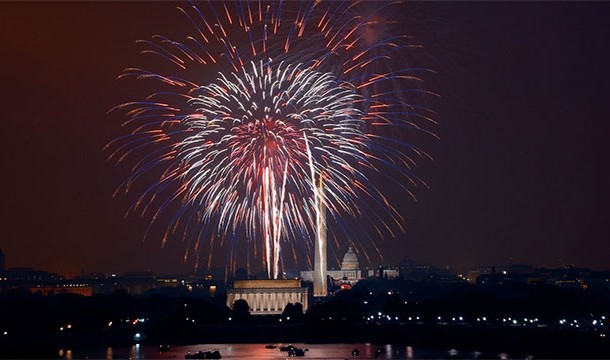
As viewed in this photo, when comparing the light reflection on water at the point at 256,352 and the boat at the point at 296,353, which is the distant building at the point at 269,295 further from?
the boat at the point at 296,353

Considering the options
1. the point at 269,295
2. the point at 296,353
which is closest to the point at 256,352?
the point at 296,353

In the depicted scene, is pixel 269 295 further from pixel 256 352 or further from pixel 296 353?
pixel 296 353

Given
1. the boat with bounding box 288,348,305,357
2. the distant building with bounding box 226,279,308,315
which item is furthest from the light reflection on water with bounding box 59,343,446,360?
the distant building with bounding box 226,279,308,315

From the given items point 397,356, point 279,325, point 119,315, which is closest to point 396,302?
point 279,325

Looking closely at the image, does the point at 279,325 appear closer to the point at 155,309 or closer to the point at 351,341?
the point at 351,341

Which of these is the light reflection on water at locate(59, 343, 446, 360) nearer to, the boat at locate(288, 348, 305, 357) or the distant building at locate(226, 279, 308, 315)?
the boat at locate(288, 348, 305, 357)

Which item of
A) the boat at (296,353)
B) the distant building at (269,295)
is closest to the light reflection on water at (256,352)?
the boat at (296,353)
